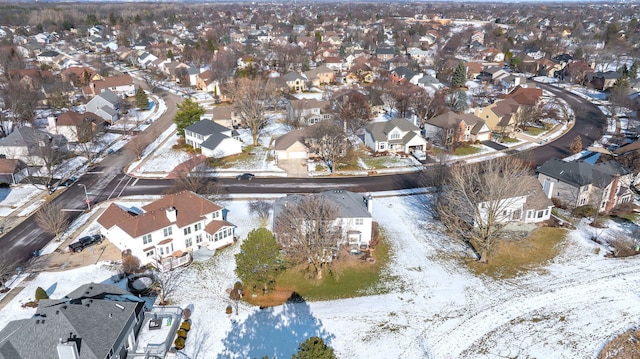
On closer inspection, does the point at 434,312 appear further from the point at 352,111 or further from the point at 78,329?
the point at 352,111

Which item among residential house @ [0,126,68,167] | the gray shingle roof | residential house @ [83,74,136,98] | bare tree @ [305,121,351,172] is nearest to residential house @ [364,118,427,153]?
bare tree @ [305,121,351,172]

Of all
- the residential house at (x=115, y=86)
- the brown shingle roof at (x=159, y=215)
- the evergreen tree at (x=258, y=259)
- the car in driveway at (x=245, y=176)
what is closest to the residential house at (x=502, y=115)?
the car in driveway at (x=245, y=176)

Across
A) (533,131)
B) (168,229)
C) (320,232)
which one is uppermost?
(320,232)

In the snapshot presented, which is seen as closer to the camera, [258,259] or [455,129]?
[258,259]

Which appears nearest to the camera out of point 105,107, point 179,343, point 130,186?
point 179,343

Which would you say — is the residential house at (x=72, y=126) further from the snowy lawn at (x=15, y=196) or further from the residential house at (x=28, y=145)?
the snowy lawn at (x=15, y=196)

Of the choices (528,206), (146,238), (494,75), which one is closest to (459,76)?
(494,75)

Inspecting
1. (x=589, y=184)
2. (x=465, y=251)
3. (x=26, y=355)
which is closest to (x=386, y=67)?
(x=589, y=184)
